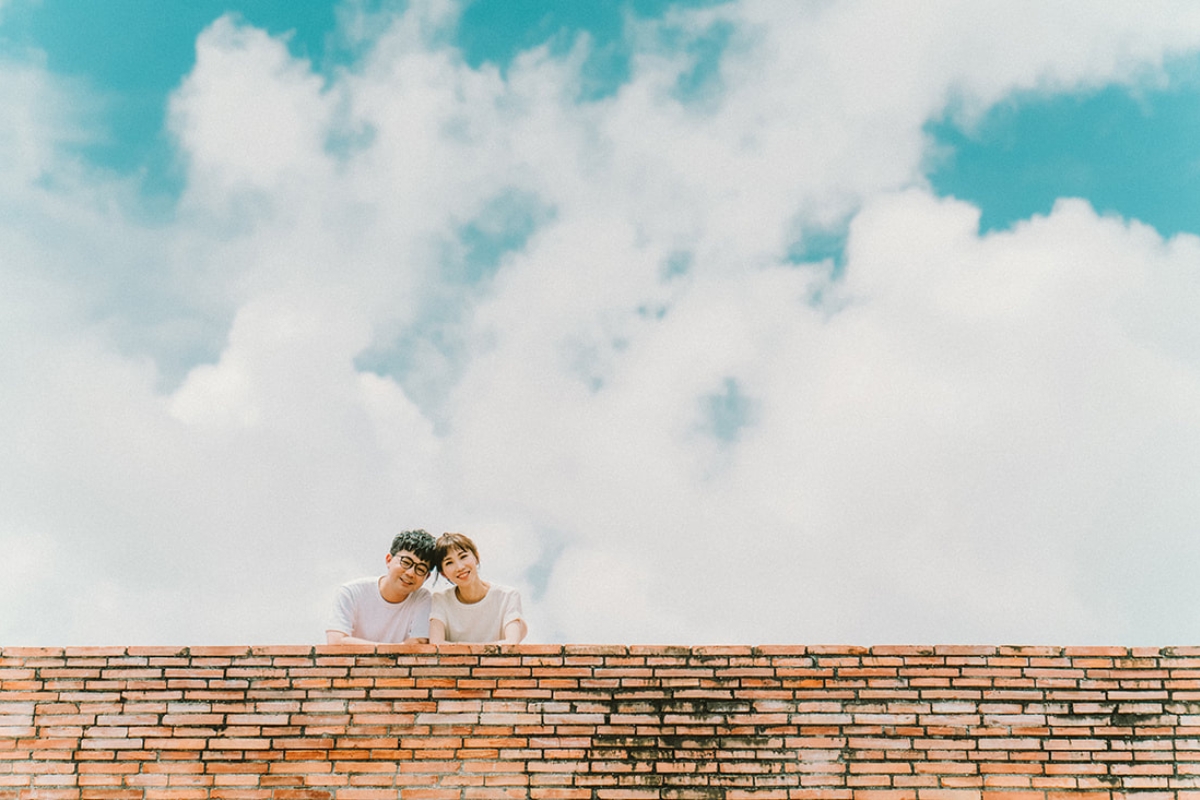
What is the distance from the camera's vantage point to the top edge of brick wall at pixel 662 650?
7.57m

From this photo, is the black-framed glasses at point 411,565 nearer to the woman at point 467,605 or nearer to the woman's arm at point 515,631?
the woman at point 467,605

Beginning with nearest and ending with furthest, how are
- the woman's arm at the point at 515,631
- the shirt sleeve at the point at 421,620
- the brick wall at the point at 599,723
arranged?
the brick wall at the point at 599,723, the woman's arm at the point at 515,631, the shirt sleeve at the point at 421,620

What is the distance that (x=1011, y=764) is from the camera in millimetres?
7336

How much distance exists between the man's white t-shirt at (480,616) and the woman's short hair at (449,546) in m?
0.29

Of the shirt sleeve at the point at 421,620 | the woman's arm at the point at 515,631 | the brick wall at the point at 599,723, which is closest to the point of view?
the brick wall at the point at 599,723

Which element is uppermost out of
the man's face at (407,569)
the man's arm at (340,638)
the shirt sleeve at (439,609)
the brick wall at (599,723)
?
the man's face at (407,569)

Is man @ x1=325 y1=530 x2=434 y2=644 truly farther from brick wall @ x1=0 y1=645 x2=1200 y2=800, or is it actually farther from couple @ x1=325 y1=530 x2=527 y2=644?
brick wall @ x1=0 y1=645 x2=1200 y2=800

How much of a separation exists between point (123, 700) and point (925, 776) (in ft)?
16.7

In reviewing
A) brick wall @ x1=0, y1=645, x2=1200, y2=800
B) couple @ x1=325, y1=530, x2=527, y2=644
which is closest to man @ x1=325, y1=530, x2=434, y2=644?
couple @ x1=325, y1=530, x2=527, y2=644

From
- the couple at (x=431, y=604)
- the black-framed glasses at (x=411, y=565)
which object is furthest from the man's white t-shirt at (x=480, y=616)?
the black-framed glasses at (x=411, y=565)

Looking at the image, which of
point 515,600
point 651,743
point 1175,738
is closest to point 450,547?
point 515,600

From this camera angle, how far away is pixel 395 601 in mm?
8086

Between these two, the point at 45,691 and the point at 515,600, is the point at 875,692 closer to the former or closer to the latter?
the point at 515,600

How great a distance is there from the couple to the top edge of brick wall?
31 cm
